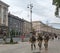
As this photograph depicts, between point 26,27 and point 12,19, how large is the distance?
2986 cm

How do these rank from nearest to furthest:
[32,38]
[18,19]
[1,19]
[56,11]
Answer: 1. [32,38]
2. [56,11]
3. [1,19]
4. [18,19]

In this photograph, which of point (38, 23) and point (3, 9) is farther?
point (38, 23)

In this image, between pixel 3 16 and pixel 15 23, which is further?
pixel 15 23

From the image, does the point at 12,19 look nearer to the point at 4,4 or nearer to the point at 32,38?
the point at 4,4

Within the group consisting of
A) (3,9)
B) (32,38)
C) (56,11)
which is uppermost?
(3,9)

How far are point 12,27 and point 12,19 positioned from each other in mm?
4052

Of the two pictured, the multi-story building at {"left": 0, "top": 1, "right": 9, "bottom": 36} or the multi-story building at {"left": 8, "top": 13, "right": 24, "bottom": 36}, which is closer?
the multi-story building at {"left": 0, "top": 1, "right": 9, "bottom": 36}

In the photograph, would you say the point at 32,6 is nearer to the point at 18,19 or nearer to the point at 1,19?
the point at 1,19

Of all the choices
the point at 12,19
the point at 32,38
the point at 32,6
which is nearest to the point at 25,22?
the point at 12,19

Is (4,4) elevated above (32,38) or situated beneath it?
elevated above

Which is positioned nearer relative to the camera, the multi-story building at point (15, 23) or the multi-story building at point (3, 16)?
the multi-story building at point (3, 16)

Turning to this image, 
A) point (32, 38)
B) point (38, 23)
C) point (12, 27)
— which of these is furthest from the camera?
point (38, 23)

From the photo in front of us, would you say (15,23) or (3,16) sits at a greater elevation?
(3,16)

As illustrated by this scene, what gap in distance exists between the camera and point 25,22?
145 metres
